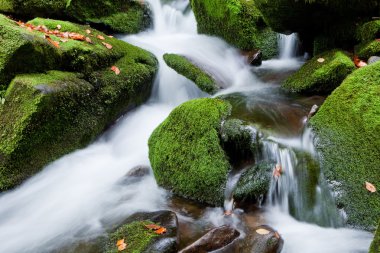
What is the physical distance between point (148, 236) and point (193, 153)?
1509 mm

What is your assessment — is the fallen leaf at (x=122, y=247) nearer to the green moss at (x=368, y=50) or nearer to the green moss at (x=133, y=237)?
the green moss at (x=133, y=237)

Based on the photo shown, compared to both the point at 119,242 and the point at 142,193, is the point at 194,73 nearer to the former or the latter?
the point at 142,193

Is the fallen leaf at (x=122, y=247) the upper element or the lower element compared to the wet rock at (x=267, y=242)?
lower

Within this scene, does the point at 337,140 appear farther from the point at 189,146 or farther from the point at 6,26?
the point at 6,26

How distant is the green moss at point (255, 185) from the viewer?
4.50 metres

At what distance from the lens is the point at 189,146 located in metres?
5.09

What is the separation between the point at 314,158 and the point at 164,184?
2124 millimetres

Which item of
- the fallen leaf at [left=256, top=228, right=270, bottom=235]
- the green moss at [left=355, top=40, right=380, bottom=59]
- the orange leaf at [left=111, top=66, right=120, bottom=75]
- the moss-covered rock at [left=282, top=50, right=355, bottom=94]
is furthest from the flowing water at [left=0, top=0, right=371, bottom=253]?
the green moss at [left=355, top=40, right=380, bottom=59]

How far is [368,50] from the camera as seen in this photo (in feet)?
21.1

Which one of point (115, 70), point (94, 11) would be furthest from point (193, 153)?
point (94, 11)

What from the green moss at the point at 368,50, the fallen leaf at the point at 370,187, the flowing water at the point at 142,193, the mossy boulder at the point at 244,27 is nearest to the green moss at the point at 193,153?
the flowing water at the point at 142,193

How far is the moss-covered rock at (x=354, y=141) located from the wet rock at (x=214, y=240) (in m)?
1.34

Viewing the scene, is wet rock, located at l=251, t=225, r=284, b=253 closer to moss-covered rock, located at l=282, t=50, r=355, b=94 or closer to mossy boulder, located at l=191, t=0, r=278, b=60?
moss-covered rock, located at l=282, t=50, r=355, b=94

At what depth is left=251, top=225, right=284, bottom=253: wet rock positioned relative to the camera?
3.69m
